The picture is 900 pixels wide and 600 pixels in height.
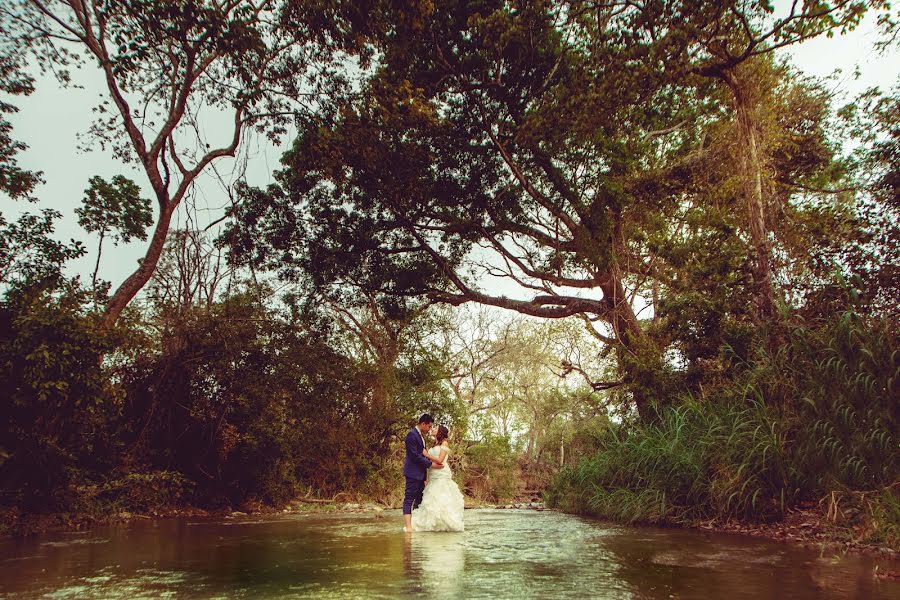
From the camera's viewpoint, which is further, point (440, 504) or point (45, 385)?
point (45, 385)

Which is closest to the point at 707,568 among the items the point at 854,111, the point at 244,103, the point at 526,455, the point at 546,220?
the point at 244,103

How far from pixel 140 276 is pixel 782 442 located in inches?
454

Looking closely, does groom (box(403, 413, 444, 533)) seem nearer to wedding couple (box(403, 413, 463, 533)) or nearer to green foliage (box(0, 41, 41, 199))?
wedding couple (box(403, 413, 463, 533))

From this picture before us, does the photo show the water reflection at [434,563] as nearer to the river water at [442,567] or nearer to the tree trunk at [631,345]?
the river water at [442,567]

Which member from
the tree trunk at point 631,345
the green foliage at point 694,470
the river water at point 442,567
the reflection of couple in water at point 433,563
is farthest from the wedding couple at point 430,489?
the tree trunk at point 631,345

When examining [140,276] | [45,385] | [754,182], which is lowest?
[45,385]

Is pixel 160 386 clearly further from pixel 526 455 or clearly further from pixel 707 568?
pixel 526 455

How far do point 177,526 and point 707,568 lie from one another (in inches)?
378

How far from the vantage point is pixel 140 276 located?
11.9m

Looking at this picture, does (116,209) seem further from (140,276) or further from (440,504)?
(440,504)

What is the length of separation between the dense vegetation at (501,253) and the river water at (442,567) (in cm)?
158

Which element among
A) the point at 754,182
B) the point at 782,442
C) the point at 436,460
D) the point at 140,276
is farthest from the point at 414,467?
the point at 754,182

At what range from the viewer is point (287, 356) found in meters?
16.2

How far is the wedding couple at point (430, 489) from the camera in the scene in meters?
8.70
